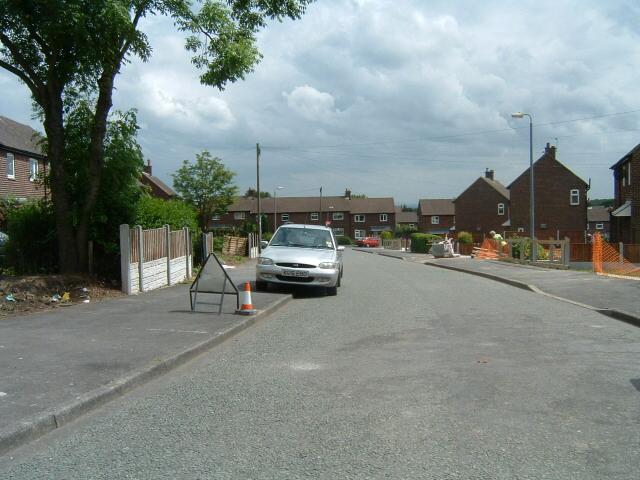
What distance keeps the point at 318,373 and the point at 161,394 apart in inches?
67.0

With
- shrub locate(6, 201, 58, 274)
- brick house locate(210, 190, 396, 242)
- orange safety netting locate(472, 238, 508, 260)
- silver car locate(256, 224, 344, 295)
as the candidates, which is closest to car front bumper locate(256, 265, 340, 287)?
silver car locate(256, 224, 344, 295)

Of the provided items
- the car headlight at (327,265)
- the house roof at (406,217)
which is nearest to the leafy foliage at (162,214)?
the car headlight at (327,265)

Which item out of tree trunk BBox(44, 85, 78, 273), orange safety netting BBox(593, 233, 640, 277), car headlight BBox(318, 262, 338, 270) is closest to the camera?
tree trunk BBox(44, 85, 78, 273)

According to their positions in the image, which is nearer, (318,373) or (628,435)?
(628,435)

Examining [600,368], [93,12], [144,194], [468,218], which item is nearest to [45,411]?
[600,368]

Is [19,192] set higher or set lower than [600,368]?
higher

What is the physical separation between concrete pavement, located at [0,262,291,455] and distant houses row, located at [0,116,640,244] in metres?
6.46

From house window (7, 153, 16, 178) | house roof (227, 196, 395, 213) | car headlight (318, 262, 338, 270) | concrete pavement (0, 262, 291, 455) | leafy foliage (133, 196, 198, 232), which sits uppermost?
house roof (227, 196, 395, 213)

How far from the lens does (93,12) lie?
38.0 feet

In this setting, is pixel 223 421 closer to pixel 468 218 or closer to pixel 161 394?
pixel 161 394

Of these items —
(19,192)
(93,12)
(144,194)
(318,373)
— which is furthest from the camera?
(19,192)

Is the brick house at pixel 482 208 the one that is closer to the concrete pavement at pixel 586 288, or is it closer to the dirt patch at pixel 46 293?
the concrete pavement at pixel 586 288

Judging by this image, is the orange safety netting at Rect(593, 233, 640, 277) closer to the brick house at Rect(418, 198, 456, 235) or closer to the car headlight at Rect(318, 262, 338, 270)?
the car headlight at Rect(318, 262, 338, 270)

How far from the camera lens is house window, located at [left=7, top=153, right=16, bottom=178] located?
29850 mm
